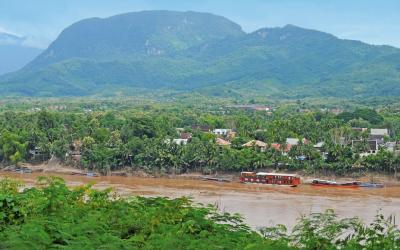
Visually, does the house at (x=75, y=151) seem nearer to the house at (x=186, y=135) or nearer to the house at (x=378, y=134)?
the house at (x=186, y=135)

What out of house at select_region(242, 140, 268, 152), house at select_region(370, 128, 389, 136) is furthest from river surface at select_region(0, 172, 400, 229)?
house at select_region(370, 128, 389, 136)

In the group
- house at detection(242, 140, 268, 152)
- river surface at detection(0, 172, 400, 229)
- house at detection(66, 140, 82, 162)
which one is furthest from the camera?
house at detection(66, 140, 82, 162)

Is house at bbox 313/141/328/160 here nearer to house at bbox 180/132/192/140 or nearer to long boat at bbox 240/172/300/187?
long boat at bbox 240/172/300/187

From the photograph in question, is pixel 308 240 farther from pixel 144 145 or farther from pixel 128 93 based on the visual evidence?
pixel 128 93

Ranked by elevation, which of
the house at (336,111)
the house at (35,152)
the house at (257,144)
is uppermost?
the house at (336,111)

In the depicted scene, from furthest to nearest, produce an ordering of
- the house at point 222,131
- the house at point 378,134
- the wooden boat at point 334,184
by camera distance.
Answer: the house at point 222,131, the house at point 378,134, the wooden boat at point 334,184

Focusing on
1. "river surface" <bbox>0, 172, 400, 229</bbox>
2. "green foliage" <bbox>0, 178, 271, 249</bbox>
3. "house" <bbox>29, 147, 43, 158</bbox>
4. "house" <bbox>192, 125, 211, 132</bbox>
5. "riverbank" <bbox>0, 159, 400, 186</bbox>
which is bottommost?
"river surface" <bbox>0, 172, 400, 229</bbox>

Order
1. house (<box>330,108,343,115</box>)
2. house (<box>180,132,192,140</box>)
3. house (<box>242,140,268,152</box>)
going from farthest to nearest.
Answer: house (<box>330,108,343,115</box>)
house (<box>180,132,192,140</box>)
house (<box>242,140,268,152</box>)

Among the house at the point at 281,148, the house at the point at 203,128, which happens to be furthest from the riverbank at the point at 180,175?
the house at the point at 203,128
